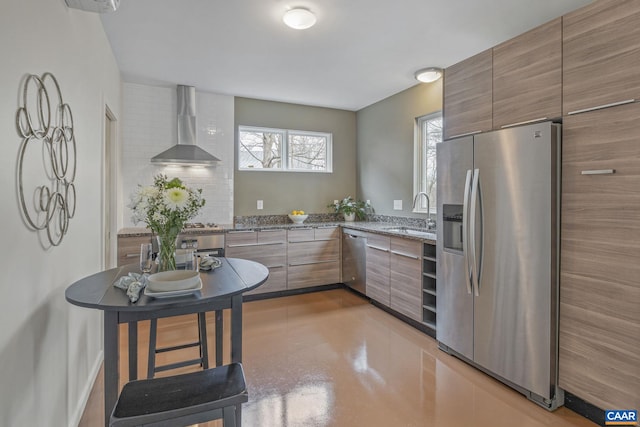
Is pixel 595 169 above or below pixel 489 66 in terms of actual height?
below

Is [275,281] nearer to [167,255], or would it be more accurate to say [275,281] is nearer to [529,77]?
[167,255]

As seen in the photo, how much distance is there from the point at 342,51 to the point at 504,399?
3051mm

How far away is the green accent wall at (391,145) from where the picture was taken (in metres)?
4.14

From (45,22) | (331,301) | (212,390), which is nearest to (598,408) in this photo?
(212,390)

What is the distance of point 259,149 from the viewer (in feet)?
16.0

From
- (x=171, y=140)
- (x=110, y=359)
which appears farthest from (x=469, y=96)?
(x=171, y=140)

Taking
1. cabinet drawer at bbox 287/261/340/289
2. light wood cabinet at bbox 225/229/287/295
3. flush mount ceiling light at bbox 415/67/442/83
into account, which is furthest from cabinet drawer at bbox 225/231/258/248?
flush mount ceiling light at bbox 415/67/442/83

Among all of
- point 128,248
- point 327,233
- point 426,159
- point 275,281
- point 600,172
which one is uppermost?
point 426,159

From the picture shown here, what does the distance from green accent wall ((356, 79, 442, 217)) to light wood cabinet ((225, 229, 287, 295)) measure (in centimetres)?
157

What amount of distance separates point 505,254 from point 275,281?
2.71 metres

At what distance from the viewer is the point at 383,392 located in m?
2.26

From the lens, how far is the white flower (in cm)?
162

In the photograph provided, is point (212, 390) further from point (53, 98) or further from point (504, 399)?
point (504, 399)

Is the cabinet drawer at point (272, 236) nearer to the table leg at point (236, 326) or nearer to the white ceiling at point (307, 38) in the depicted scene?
the white ceiling at point (307, 38)
